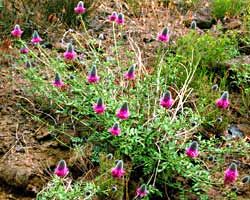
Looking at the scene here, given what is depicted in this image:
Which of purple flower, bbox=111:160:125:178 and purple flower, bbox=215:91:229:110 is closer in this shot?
purple flower, bbox=111:160:125:178

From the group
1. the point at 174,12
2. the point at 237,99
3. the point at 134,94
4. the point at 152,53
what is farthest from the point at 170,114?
the point at 174,12

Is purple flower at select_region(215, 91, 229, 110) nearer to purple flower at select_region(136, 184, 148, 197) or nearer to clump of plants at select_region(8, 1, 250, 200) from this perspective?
clump of plants at select_region(8, 1, 250, 200)

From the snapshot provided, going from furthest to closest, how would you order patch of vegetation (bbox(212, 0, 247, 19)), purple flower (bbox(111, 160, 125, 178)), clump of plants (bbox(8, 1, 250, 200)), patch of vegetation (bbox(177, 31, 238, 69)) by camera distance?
patch of vegetation (bbox(212, 0, 247, 19))
patch of vegetation (bbox(177, 31, 238, 69))
clump of plants (bbox(8, 1, 250, 200))
purple flower (bbox(111, 160, 125, 178))

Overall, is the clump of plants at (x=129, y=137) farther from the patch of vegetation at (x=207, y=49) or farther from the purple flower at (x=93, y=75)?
the patch of vegetation at (x=207, y=49)

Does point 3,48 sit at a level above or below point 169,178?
above

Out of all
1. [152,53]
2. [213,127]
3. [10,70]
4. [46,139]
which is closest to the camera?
[46,139]

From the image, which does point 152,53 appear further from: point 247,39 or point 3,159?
point 3,159

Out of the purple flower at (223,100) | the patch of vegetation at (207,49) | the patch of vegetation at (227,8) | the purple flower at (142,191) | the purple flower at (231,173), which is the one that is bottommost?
the purple flower at (142,191)

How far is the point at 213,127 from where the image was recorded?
314 centimetres

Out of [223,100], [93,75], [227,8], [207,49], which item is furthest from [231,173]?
[227,8]

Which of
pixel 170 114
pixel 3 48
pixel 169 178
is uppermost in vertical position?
pixel 3 48

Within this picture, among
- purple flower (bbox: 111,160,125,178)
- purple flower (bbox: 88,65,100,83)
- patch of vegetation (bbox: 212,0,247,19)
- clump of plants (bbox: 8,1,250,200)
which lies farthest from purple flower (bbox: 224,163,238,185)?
patch of vegetation (bbox: 212,0,247,19)

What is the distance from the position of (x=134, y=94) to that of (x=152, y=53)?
3.45 ft

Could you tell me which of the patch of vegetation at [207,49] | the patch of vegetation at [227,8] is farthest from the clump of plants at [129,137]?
the patch of vegetation at [227,8]
